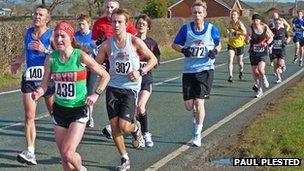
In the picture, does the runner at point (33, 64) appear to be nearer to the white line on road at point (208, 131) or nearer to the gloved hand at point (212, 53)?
the white line on road at point (208, 131)

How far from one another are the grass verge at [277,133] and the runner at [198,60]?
832mm

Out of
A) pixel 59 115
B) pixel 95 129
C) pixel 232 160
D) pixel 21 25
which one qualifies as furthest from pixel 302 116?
pixel 21 25

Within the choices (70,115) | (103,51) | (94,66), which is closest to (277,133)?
(103,51)

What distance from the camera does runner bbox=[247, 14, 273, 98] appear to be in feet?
45.1

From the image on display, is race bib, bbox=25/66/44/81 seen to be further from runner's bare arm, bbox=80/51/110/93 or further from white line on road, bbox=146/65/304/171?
white line on road, bbox=146/65/304/171

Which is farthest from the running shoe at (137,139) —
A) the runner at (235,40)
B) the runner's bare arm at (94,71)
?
the runner at (235,40)

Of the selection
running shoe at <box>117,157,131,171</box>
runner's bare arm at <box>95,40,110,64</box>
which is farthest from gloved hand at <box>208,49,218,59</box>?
running shoe at <box>117,157,131,171</box>

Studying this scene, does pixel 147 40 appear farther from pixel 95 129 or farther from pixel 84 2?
pixel 84 2

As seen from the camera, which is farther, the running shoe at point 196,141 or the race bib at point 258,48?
the race bib at point 258,48

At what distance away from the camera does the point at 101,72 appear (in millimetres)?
6094

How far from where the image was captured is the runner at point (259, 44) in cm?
1373

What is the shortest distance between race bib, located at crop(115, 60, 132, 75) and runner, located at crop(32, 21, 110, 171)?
97cm

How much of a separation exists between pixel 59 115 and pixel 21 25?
45.2 feet

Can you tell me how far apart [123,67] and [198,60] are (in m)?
1.90
